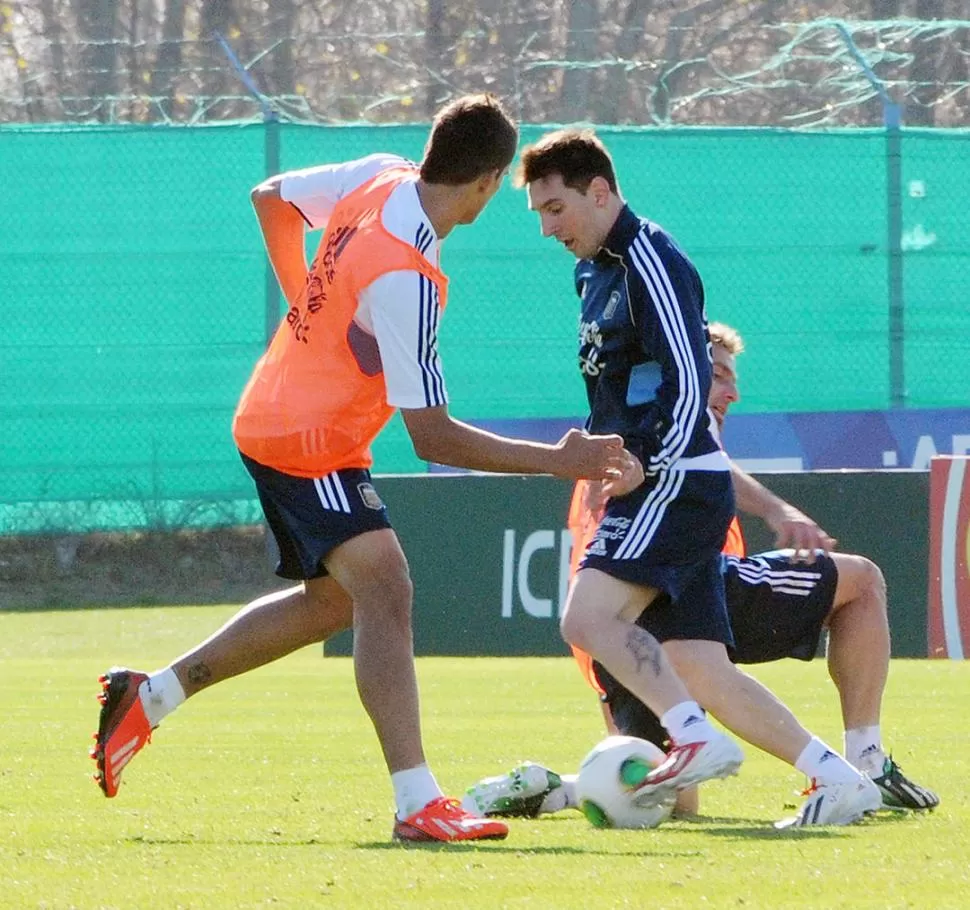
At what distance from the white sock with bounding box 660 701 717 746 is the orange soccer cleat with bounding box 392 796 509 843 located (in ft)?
1.68

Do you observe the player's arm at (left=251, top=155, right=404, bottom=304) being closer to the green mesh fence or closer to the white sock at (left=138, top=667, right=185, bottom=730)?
the white sock at (left=138, top=667, right=185, bottom=730)

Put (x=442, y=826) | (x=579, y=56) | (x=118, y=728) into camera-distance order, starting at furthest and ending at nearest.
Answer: (x=579, y=56), (x=118, y=728), (x=442, y=826)

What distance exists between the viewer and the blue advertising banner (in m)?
14.2

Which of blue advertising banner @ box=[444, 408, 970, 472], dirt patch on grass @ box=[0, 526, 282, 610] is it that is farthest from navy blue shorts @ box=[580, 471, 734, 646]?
dirt patch on grass @ box=[0, 526, 282, 610]

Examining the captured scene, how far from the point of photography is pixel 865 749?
650cm

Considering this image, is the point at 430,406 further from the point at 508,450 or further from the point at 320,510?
the point at 320,510

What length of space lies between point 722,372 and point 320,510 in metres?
1.73

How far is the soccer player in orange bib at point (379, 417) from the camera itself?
5793 millimetres

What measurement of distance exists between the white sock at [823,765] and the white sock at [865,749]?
363mm

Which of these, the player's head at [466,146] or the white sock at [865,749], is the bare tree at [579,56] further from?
the player's head at [466,146]

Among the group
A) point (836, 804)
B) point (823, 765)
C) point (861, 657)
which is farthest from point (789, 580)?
point (836, 804)

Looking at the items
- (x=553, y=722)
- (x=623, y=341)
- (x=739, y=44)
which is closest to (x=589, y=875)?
(x=623, y=341)

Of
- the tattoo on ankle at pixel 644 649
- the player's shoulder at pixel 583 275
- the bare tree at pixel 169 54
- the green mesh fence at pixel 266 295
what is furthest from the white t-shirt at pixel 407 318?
the bare tree at pixel 169 54

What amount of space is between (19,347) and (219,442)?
61.5 inches
